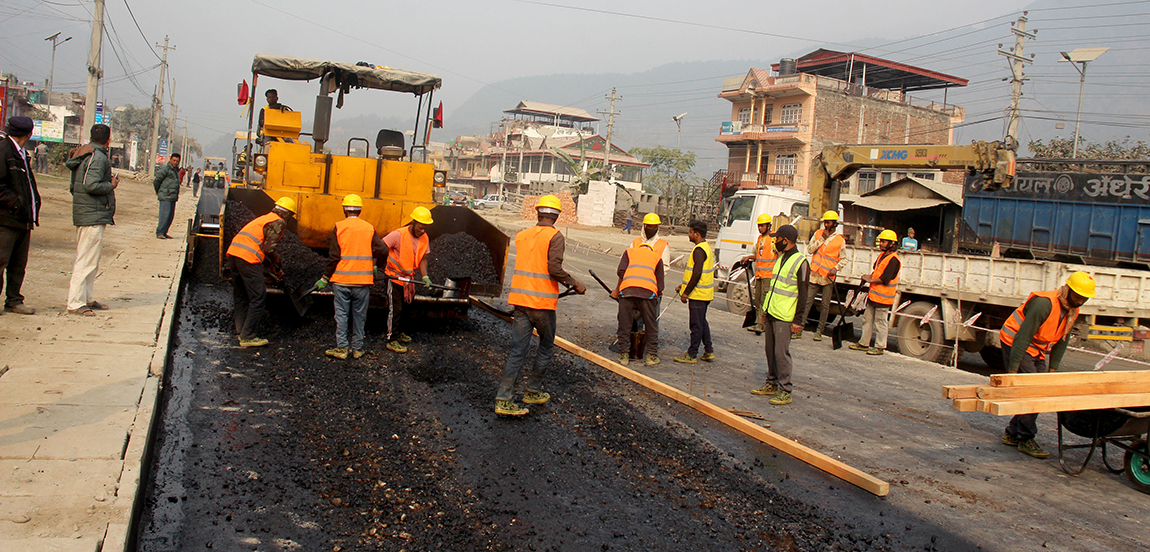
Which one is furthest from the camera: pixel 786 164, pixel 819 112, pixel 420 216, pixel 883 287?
pixel 786 164

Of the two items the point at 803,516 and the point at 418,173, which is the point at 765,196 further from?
the point at 803,516

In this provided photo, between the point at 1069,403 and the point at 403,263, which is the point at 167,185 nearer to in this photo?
the point at 403,263

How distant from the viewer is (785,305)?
22.3 ft

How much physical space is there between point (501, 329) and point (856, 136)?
38.6 metres

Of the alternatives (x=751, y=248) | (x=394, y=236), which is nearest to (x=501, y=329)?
(x=394, y=236)

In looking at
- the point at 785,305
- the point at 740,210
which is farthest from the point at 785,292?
the point at 740,210

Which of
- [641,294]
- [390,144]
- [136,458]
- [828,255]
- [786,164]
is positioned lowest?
[136,458]

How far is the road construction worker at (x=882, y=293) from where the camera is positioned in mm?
9758

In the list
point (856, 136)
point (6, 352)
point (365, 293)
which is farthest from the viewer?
point (856, 136)

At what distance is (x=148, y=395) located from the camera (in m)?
5.09

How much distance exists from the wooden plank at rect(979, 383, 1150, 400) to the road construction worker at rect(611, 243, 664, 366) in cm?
367

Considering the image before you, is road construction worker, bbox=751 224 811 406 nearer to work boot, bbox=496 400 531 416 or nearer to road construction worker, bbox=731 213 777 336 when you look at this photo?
work boot, bbox=496 400 531 416

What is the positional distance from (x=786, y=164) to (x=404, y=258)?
125ft

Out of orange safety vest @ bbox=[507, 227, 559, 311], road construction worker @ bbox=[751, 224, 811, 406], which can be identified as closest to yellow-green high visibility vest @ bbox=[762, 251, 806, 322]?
road construction worker @ bbox=[751, 224, 811, 406]
